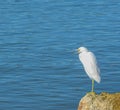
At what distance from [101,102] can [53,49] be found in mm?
12113

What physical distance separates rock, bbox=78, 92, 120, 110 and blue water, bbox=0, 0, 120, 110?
613 cm

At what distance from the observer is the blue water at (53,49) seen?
1761cm

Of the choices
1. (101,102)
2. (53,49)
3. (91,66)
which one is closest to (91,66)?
(91,66)

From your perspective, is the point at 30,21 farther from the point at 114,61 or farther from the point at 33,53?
the point at 114,61

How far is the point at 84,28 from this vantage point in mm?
25859

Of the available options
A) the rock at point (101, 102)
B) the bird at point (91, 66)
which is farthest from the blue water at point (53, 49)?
the rock at point (101, 102)

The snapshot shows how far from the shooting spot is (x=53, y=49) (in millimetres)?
22125

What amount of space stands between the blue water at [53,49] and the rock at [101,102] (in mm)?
6131

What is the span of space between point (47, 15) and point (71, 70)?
9.91 m

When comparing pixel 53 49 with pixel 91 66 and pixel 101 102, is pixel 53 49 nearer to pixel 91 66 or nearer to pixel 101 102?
pixel 91 66

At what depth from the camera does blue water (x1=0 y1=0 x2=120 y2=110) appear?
17.6 m

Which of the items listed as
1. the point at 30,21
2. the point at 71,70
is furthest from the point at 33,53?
the point at 30,21

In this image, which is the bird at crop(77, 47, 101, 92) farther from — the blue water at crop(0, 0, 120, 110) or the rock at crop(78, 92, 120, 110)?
the blue water at crop(0, 0, 120, 110)

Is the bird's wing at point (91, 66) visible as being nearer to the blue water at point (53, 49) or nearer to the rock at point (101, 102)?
the rock at point (101, 102)
